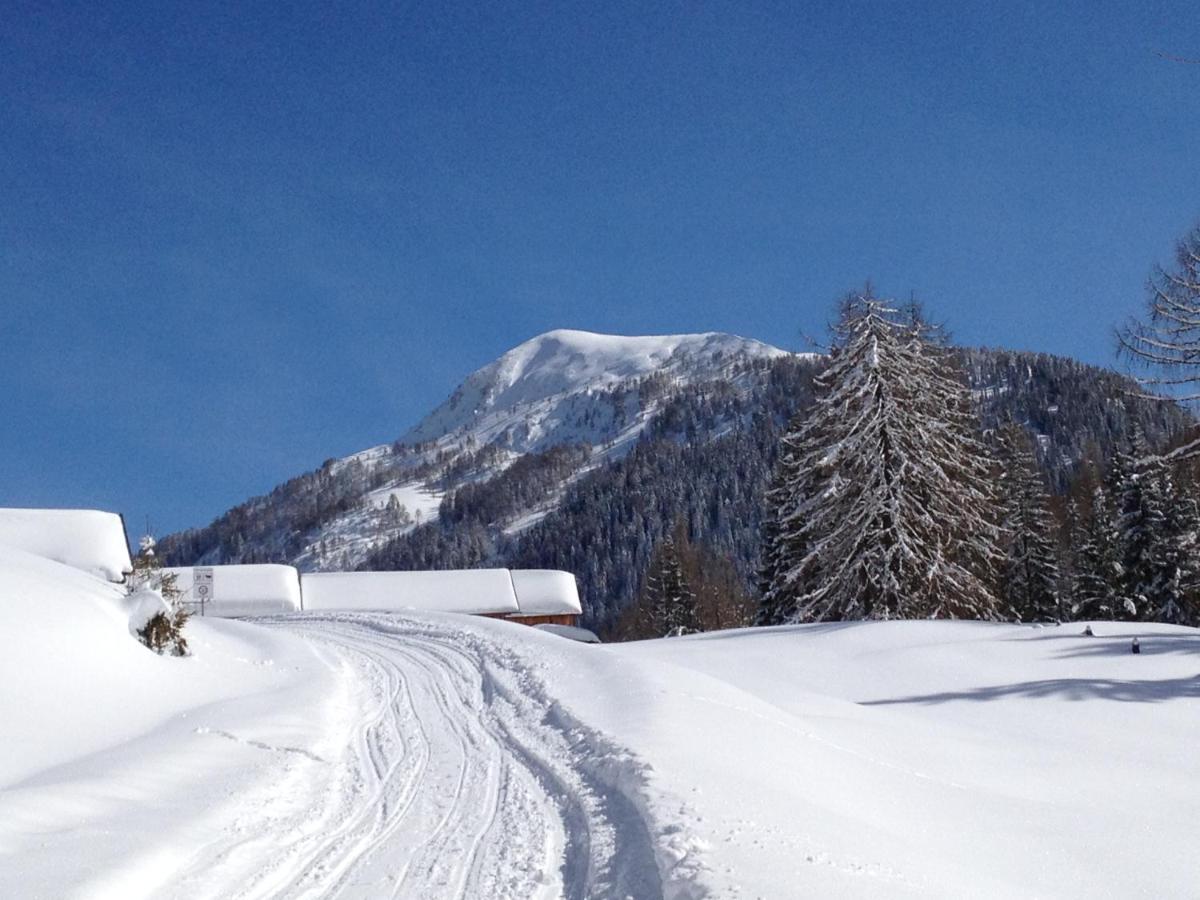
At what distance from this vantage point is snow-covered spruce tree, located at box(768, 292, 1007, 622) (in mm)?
25562

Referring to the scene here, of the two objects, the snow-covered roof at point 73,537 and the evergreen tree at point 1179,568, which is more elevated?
the snow-covered roof at point 73,537

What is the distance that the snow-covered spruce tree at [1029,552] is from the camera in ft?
117

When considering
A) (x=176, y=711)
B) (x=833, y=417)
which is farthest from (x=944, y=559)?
(x=176, y=711)

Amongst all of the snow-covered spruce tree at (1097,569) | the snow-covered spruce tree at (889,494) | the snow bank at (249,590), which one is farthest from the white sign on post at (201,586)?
the snow-covered spruce tree at (1097,569)

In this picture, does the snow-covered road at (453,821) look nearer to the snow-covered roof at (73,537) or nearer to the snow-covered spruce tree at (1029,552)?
the snow-covered roof at (73,537)

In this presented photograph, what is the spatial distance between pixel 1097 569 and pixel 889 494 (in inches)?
661

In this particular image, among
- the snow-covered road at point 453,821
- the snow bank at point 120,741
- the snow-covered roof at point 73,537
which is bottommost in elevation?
the snow-covered road at point 453,821

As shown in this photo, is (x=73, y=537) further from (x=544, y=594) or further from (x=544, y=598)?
(x=544, y=594)

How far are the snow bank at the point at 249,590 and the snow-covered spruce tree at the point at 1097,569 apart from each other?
1515 inches

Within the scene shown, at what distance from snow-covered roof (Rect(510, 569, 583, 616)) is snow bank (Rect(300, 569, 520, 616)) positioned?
115cm

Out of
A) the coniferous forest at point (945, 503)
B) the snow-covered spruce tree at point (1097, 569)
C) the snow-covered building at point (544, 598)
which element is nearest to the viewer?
the coniferous forest at point (945, 503)

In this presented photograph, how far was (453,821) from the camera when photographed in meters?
7.04

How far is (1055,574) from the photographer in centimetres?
3584

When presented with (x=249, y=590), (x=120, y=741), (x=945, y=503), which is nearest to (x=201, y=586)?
(x=249, y=590)
